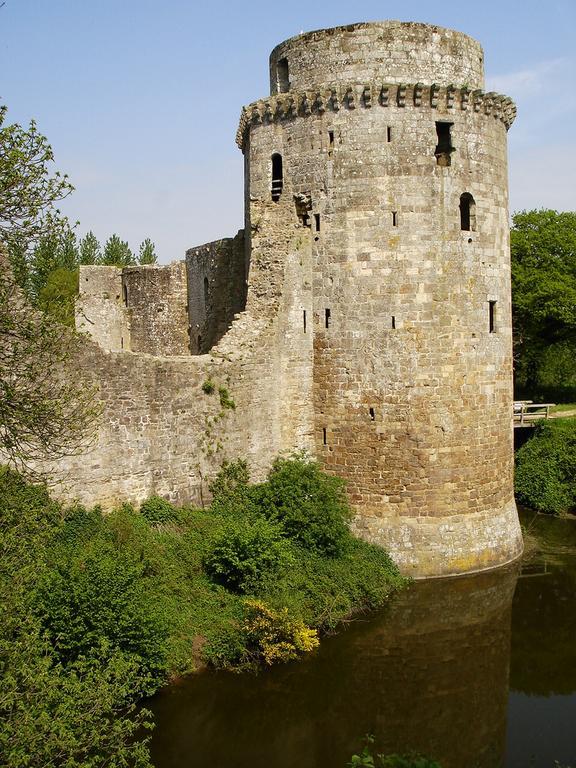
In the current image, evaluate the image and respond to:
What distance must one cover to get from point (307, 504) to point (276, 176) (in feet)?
25.6

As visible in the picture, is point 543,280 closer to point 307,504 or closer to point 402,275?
point 402,275

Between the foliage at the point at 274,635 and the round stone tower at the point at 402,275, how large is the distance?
182 inches

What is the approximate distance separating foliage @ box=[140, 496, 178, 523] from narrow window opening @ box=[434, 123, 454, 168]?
31.6 feet

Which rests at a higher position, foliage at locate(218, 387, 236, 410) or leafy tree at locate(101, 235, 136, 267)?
leafy tree at locate(101, 235, 136, 267)

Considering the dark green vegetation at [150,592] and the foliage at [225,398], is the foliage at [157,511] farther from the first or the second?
the foliage at [225,398]

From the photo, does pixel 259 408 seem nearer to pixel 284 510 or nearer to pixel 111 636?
pixel 284 510

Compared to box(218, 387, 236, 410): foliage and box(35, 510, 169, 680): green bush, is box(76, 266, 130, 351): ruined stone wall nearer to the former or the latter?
box(218, 387, 236, 410): foliage

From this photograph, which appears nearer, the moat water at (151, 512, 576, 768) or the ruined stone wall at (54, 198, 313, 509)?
the moat water at (151, 512, 576, 768)

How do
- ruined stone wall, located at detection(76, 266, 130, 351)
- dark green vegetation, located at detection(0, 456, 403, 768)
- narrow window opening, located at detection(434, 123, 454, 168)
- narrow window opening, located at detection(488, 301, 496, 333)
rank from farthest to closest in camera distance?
ruined stone wall, located at detection(76, 266, 130, 351), narrow window opening, located at detection(488, 301, 496, 333), narrow window opening, located at detection(434, 123, 454, 168), dark green vegetation, located at detection(0, 456, 403, 768)

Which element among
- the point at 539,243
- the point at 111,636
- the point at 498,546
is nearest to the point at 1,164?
the point at 111,636

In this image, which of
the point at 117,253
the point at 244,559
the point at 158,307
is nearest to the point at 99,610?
the point at 244,559

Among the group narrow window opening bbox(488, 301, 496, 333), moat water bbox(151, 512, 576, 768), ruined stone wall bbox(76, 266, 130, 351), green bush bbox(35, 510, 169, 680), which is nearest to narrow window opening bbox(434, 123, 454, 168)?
narrow window opening bbox(488, 301, 496, 333)

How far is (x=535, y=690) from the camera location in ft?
44.0

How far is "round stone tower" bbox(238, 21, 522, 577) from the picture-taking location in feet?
58.5
